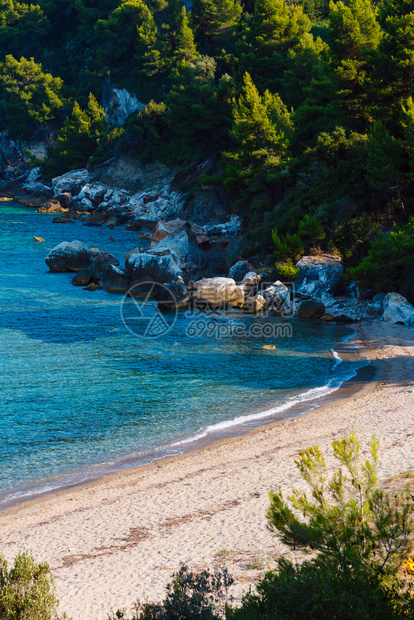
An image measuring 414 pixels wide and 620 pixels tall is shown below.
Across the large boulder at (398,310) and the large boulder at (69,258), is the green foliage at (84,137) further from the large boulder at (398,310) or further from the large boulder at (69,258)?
the large boulder at (398,310)

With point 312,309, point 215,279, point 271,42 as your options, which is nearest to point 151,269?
point 215,279

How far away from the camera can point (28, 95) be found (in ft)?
318

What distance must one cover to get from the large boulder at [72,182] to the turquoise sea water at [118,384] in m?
51.1

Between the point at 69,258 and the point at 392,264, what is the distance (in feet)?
80.1

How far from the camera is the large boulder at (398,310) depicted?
26.0 meters

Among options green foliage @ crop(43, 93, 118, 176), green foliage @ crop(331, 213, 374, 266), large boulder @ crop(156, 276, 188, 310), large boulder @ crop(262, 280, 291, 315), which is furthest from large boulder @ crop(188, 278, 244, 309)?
green foliage @ crop(43, 93, 118, 176)

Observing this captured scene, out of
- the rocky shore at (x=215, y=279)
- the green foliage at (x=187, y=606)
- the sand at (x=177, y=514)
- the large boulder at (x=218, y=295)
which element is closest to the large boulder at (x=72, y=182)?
the rocky shore at (x=215, y=279)

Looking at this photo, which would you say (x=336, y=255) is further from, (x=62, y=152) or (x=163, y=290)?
(x=62, y=152)

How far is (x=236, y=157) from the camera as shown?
1689 inches

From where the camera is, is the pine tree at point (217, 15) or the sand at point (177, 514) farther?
the pine tree at point (217, 15)

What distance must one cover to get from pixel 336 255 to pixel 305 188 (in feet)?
22.5

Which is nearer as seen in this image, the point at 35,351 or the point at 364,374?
the point at 364,374

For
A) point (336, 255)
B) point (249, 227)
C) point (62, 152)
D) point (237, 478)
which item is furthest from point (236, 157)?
point (62, 152)

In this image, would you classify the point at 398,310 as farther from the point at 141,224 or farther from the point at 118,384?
the point at 141,224
